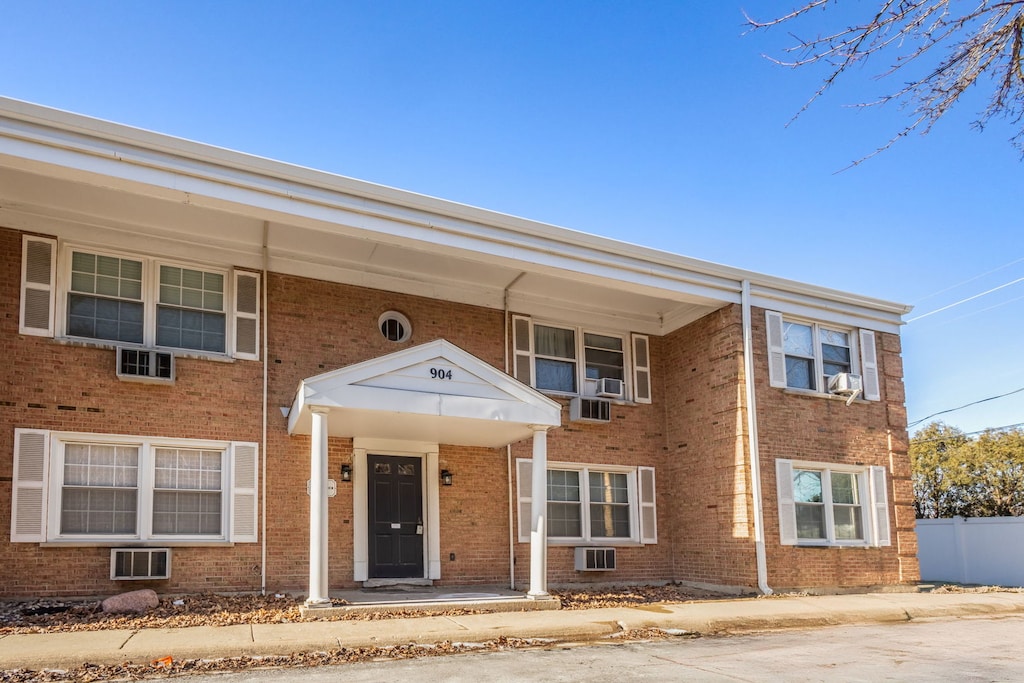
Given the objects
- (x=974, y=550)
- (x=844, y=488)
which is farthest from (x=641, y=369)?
(x=974, y=550)

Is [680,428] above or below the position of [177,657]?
above

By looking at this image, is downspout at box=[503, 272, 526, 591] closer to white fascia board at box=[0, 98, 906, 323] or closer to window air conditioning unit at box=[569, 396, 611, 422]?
window air conditioning unit at box=[569, 396, 611, 422]

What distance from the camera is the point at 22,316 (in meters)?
11.6

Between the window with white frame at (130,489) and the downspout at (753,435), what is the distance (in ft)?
A: 25.5

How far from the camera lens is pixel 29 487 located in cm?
1119

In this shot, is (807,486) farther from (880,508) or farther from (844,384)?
(844,384)

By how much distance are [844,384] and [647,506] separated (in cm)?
414

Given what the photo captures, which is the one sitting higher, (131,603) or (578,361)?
(578,361)

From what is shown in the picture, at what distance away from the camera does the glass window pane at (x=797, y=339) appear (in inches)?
631

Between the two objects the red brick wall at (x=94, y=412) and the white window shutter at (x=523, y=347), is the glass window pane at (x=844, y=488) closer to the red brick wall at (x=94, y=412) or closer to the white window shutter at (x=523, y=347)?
the white window shutter at (x=523, y=347)

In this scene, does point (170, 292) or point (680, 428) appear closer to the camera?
point (170, 292)

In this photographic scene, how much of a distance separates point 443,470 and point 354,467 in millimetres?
1462

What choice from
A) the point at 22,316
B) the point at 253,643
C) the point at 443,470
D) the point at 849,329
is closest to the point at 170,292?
the point at 22,316

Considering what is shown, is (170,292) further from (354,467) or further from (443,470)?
(443,470)
